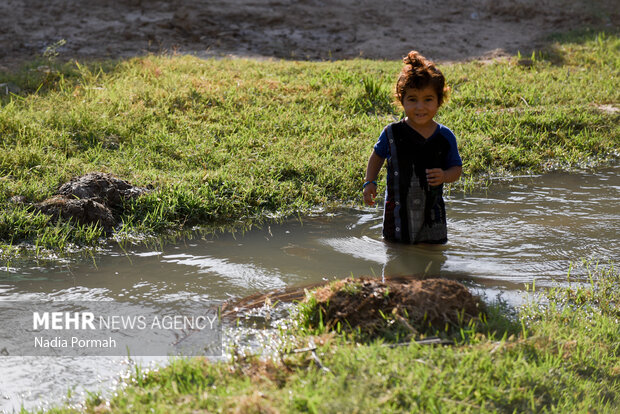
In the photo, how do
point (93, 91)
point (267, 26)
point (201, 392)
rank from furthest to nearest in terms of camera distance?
point (267, 26) < point (93, 91) < point (201, 392)

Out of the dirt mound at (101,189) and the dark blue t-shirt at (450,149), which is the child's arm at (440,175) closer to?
the dark blue t-shirt at (450,149)

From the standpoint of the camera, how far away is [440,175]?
13.2ft

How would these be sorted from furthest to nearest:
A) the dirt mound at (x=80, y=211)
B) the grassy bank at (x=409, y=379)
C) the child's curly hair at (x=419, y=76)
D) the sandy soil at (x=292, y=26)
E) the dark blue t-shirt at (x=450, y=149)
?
the sandy soil at (x=292, y=26)
the dirt mound at (x=80, y=211)
the dark blue t-shirt at (x=450, y=149)
the child's curly hair at (x=419, y=76)
the grassy bank at (x=409, y=379)

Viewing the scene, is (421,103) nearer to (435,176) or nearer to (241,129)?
(435,176)

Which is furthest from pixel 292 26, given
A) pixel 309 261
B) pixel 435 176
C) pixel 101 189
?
pixel 435 176

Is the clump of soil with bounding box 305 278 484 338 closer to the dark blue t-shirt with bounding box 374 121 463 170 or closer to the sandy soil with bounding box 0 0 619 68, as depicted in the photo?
the dark blue t-shirt with bounding box 374 121 463 170

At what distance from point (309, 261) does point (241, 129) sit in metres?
2.89

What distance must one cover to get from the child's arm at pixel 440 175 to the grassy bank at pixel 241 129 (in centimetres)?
163

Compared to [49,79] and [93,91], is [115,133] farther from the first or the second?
[49,79]

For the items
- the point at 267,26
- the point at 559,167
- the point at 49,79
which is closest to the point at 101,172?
the point at 49,79

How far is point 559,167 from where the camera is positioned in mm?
6812

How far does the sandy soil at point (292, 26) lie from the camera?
10570 millimetres

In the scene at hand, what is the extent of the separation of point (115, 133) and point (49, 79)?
1.90m

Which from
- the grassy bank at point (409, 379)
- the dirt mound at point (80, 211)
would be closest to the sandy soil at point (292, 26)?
the dirt mound at point (80, 211)
